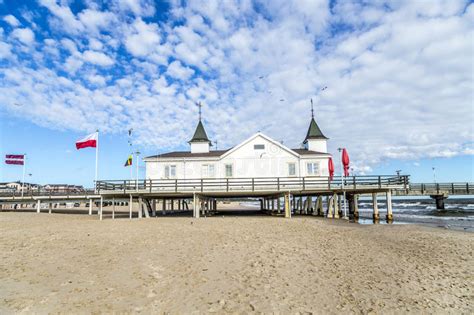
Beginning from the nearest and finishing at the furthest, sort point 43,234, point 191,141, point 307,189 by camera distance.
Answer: point 43,234 → point 307,189 → point 191,141

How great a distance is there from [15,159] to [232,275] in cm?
3903

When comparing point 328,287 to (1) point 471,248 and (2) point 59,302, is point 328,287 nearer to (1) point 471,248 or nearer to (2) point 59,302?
(2) point 59,302

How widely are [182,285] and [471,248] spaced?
11454 mm

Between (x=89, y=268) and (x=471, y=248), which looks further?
(x=471, y=248)

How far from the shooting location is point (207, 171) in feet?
89.0

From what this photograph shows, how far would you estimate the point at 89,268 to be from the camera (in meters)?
7.97

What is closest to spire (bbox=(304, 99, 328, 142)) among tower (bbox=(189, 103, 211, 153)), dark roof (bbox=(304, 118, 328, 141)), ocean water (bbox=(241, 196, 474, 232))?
dark roof (bbox=(304, 118, 328, 141))

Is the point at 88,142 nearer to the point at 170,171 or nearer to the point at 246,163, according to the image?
the point at 170,171

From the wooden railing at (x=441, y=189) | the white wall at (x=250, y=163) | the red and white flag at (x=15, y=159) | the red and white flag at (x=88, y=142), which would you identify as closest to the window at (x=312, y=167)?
the white wall at (x=250, y=163)

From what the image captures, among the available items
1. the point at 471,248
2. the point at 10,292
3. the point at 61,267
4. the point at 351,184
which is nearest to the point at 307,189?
the point at 351,184

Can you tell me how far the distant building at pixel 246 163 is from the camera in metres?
26.8

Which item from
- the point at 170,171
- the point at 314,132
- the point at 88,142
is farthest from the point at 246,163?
the point at 88,142

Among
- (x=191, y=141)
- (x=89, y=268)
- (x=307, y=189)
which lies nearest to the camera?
(x=89, y=268)

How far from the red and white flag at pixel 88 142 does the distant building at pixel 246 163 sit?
4626mm
